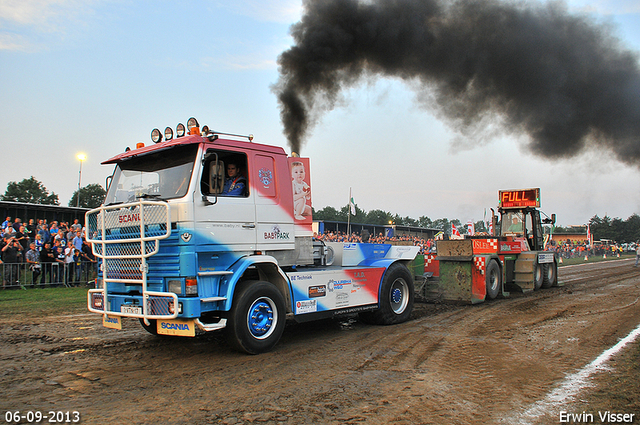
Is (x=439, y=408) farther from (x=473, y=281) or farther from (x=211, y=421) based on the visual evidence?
(x=473, y=281)

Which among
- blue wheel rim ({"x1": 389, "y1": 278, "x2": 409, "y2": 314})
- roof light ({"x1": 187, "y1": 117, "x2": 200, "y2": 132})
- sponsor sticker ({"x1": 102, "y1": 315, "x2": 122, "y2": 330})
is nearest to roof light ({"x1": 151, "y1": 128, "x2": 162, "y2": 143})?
roof light ({"x1": 187, "y1": 117, "x2": 200, "y2": 132})

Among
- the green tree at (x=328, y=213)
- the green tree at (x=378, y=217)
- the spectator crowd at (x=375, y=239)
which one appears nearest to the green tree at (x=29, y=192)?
the green tree at (x=328, y=213)

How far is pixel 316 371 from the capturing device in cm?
548

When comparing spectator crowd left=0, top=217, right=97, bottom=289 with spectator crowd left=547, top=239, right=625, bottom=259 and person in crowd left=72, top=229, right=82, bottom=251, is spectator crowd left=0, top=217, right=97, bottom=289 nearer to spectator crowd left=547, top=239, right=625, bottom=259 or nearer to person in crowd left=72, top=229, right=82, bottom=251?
person in crowd left=72, top=229, right=82, bottom=251

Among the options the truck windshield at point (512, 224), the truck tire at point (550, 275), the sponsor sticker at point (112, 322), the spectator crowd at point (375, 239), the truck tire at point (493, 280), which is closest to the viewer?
the sponsor sticker at point (112, 322)

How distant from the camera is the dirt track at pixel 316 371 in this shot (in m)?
4.21

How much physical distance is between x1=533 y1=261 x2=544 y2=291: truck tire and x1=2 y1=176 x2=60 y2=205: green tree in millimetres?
68187

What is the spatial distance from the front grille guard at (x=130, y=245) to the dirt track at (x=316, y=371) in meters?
0.72

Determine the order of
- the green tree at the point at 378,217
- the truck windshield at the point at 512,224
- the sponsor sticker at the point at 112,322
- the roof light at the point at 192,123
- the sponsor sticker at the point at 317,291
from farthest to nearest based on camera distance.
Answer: the green tree at the point at 378,217 → the truck windshield at the point at 512,224 → the sponsor sticker at the point at 317,291 → the roof light at the point at 192,123 → the sponsor sticker at the point at 112,322

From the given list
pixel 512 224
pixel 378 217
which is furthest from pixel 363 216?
pixel 512 224

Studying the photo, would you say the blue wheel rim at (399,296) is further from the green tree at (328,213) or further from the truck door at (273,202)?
the green tree at (328,213)

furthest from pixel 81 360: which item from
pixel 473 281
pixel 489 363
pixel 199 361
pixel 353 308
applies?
pixel 473 281

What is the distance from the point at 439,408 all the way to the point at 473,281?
307 inches

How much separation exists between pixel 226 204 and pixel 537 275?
40.7 ft
